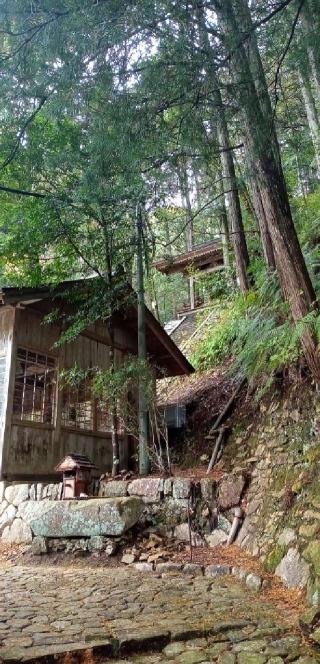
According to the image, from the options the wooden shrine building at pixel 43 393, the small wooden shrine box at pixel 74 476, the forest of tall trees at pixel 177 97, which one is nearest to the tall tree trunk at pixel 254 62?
the forest of tall trees at pixel 177 97

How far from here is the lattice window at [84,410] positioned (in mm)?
9571

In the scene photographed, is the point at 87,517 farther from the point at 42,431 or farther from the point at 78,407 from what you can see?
the point at 78,407

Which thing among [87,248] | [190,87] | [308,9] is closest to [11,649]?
[190,87]

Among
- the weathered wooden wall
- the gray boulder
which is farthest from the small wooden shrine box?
the gray boulder

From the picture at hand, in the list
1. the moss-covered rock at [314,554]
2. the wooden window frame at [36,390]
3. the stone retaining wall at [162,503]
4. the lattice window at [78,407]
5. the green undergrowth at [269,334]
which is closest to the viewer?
the moss-covered rock at [314,554]

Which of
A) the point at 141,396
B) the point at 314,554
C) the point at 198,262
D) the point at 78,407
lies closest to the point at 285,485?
the point at 314,554

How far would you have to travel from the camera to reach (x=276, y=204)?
222 inches

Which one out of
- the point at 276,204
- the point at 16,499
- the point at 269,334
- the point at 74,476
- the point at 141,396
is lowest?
the point at 16,499

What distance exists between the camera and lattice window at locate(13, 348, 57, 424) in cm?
867

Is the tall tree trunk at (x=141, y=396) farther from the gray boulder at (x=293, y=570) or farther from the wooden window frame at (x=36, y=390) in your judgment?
the gray boulder at (x=293, y=570)

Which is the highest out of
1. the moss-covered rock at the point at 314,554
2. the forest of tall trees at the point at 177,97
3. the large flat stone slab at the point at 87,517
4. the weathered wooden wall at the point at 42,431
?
the forest of tall trees at the point at 177,97

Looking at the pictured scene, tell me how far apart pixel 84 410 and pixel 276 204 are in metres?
6.34

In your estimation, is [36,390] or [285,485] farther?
[36,390]

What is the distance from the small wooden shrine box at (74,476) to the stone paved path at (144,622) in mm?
2128
